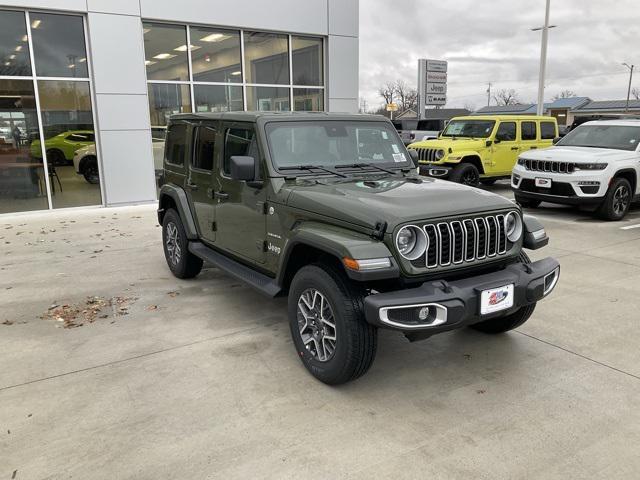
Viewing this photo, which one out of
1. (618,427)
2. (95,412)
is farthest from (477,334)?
(95,412)

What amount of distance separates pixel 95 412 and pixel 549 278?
321 centimetres

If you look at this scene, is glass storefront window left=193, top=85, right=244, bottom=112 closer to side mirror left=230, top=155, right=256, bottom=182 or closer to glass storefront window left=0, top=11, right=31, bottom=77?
glass storefront window left=0, top=11, right=31, bottom=77

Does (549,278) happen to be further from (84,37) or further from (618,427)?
(84,37)

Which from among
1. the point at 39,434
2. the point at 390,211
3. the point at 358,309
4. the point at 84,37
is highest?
the point at 84,37

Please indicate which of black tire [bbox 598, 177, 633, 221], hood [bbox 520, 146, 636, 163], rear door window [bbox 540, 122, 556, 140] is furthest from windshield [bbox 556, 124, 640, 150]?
rear door window [bbox 540, 122, 556, 140]

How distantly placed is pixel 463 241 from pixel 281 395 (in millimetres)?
1597

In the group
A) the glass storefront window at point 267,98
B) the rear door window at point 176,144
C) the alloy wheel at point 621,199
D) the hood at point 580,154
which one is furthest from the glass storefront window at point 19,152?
the alloy wheel at point 621,199

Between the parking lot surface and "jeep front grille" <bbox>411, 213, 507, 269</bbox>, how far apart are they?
912 millimetres

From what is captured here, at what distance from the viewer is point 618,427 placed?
3.12m

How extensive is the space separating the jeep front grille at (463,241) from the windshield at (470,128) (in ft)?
33.4

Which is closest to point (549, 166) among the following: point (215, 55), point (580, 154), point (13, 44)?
point (580, 154)

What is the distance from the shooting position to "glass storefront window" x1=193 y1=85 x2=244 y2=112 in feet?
41.9

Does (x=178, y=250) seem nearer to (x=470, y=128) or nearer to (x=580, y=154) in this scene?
(x=580, y=154)

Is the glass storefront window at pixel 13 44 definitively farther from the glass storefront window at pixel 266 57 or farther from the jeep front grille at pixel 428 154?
the jeep front grille at pixel 428 154
